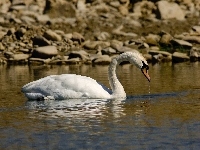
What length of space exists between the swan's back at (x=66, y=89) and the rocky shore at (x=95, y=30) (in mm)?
14013

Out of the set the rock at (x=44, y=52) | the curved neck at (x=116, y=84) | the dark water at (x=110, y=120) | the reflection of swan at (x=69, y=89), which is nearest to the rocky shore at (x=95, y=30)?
the rock at (x=44, y=52)

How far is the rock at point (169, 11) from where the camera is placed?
41.3m

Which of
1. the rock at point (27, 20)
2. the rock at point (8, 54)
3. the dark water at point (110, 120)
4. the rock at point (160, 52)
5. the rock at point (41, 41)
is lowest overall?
the dark water at point (110, 120)

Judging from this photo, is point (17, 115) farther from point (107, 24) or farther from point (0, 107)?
point (107, 24)

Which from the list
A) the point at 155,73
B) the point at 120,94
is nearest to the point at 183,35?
the point at 155,73

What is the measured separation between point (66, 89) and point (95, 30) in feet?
70.7

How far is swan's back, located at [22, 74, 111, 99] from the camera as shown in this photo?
18203mm

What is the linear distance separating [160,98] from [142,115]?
9.82 feet

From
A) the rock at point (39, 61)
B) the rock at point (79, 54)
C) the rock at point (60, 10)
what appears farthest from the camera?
the rock at point (60, 10)

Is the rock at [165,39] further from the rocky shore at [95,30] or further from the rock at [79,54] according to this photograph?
the rock at [79,54]

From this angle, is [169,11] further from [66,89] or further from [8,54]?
[66,89]

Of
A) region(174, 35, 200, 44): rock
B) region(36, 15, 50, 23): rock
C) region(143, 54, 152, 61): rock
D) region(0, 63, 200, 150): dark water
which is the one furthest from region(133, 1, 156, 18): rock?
region(0, 63, 200, 150): dark water

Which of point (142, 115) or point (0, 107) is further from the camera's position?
point (0, 107)

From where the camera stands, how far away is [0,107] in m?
17.1
